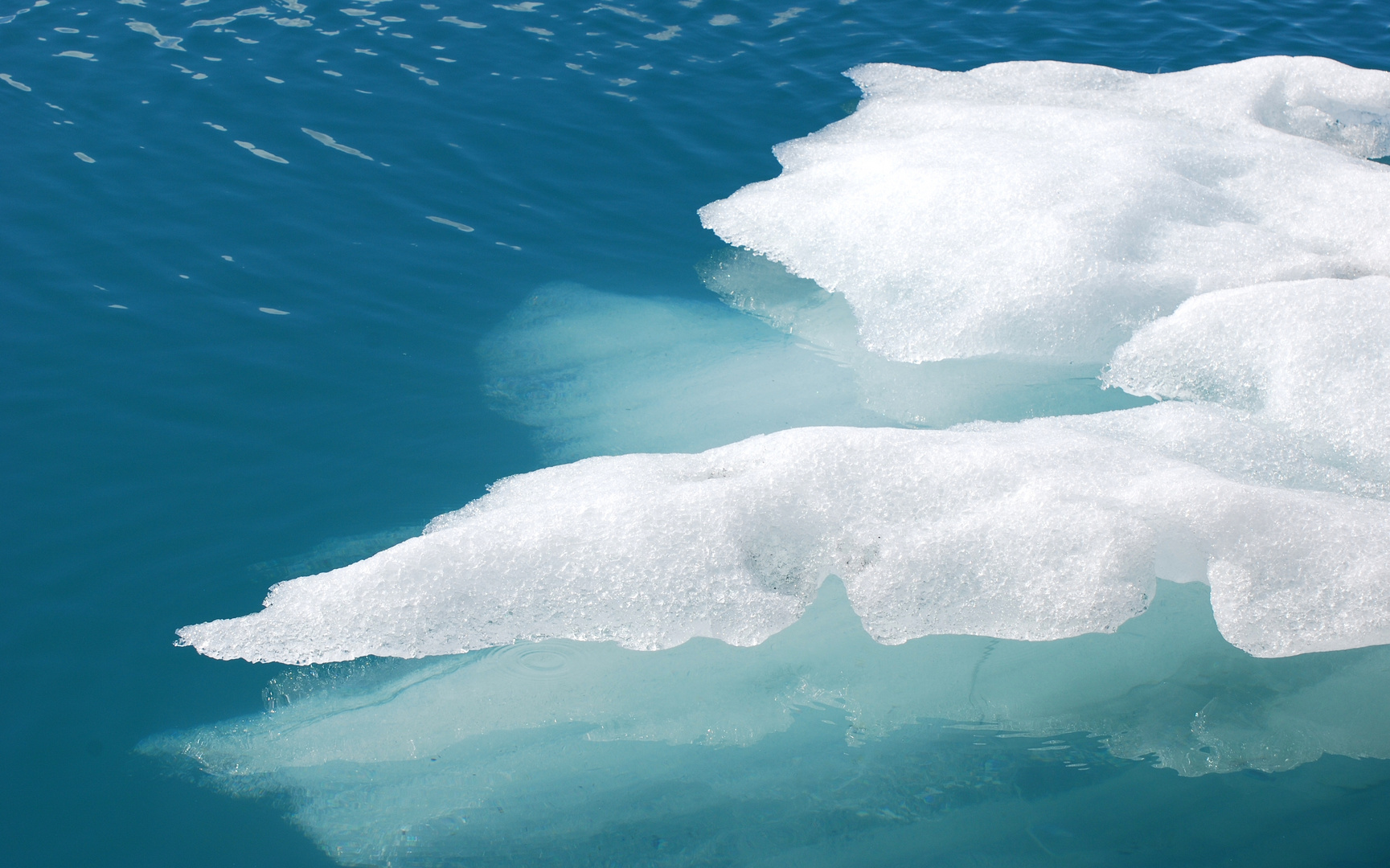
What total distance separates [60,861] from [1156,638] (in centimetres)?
303

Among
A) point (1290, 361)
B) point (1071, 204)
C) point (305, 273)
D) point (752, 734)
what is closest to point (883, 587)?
point (752, 734)

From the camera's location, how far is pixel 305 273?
4227 millimetres

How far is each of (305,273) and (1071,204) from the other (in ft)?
11.4

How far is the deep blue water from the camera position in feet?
8.18

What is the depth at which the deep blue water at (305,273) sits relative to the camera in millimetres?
2494

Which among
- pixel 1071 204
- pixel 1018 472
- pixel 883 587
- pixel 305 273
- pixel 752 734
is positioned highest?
pixel 1071 204

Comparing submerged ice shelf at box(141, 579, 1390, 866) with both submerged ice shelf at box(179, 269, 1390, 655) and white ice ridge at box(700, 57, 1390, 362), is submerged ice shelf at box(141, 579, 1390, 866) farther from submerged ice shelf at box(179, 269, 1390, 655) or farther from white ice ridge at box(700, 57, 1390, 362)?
white ice ridge at box(700, 57, 1390, 362)

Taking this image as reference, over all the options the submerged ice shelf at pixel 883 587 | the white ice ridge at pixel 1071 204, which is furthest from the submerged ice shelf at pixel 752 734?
the white ice ridge at pixel 1071 204

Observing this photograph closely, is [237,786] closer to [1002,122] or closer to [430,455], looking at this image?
[430,455]

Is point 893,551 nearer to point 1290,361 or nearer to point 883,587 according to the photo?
point 883,587

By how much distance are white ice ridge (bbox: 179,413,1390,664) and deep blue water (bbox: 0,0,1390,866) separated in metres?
0.36

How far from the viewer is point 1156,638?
9.16 ft

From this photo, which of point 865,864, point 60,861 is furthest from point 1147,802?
point 60,861

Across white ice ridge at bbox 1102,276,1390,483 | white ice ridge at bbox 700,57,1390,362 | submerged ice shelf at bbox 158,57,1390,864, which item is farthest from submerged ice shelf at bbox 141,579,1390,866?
white ice ridge at bbox 700,57,1390,362
